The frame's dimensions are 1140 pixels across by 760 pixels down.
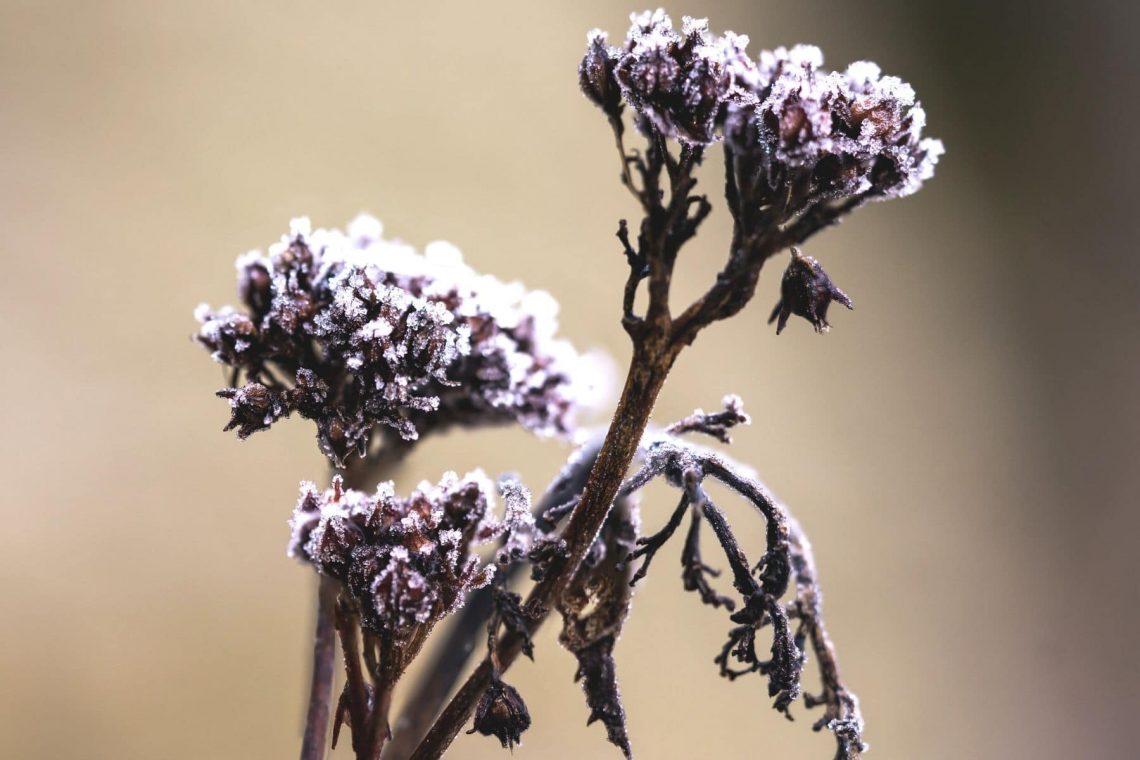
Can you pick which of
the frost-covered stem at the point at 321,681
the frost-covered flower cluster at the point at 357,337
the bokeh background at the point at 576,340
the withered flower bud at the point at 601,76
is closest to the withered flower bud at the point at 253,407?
the frost-covered flower cluster at the point at 357,337

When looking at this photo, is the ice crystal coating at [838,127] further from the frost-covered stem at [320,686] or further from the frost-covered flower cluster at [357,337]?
the frost-covered stem at [320,686]

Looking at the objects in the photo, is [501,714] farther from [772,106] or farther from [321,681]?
[772,106]

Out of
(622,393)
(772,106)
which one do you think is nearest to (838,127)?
(772,106)

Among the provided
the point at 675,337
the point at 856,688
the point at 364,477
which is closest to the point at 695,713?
the point at 856,688

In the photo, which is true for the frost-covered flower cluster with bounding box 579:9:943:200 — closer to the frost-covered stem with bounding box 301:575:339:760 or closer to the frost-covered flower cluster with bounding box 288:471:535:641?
the frost-covered flower cluster with bounding box 288:471:535:641

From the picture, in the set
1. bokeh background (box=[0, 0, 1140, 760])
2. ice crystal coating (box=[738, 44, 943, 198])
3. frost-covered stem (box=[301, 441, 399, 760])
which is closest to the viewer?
ice crystal coating (box=[738, 44, 943, 198])

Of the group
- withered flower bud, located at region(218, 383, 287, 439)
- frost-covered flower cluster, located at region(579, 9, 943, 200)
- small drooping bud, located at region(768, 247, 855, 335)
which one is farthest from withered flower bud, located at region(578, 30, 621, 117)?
withered flower bud, located at region(218, 383, 287, 439)
